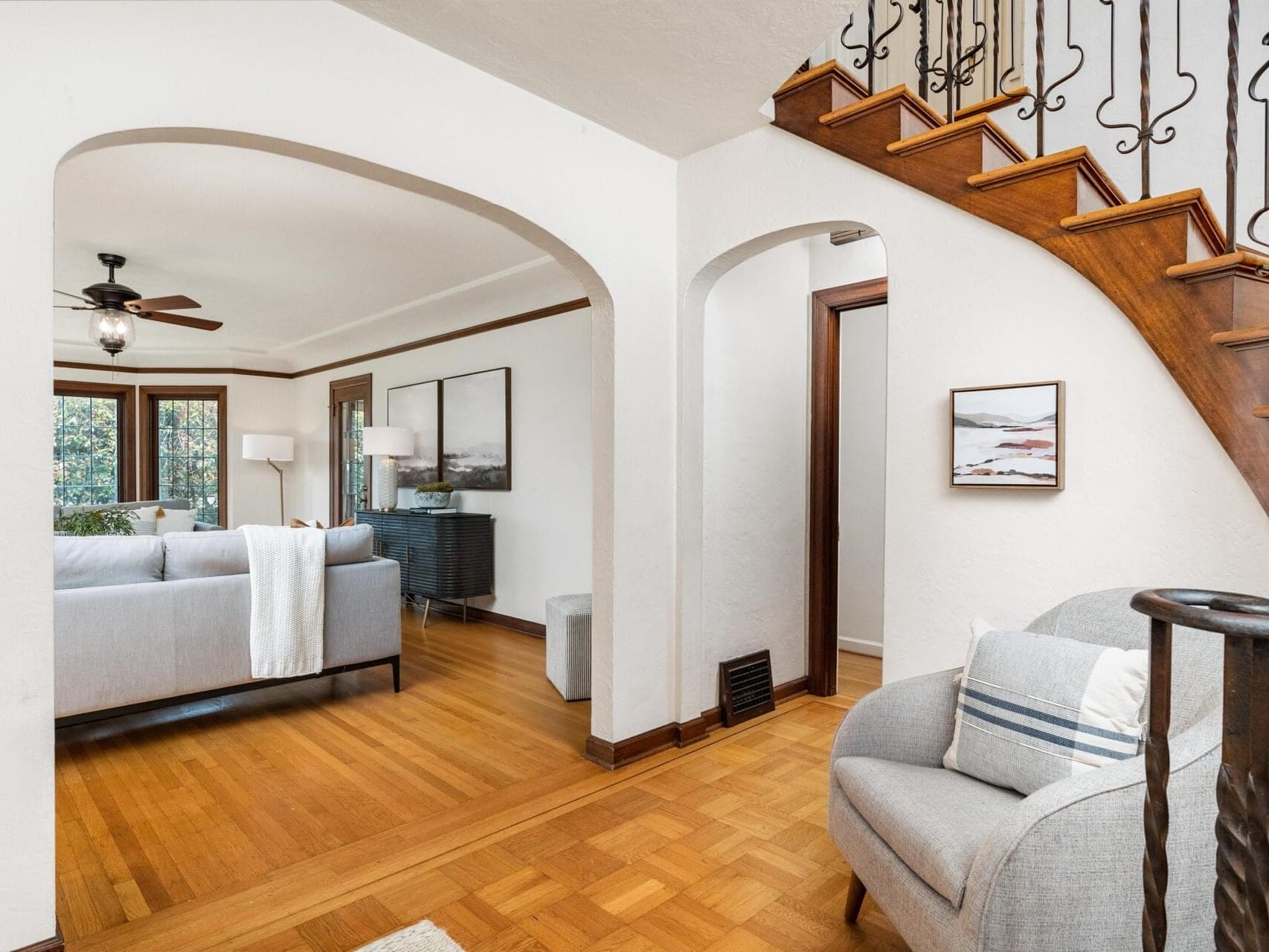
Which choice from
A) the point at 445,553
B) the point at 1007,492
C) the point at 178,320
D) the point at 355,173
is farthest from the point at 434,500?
the point at 1007,492

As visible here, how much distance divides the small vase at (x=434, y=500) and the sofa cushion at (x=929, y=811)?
182 inches

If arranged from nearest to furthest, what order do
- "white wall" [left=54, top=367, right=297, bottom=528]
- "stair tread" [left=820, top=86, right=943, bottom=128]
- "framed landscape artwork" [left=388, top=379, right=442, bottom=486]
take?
"stair tread" [left=820, top=86, right=943, bottom=128], "framed landscape artwork" [left=388, top=379, right=442, bottom=486], "white wall" [left=54, top=367, right=297, bottom=528]

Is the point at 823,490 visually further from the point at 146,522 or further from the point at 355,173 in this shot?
the point at 146,522

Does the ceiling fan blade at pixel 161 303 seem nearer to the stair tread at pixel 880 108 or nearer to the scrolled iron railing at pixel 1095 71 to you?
the stair tread at pixel 880 108

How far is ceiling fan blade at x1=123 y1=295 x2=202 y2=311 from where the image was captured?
457 centimetres

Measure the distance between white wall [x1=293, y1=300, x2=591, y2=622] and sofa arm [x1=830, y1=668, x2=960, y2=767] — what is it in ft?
10.5

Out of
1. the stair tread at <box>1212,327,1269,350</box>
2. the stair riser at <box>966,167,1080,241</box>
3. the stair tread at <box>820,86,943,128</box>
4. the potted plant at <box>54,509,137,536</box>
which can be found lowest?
the potted plant at <box>54,509,137,536</box>

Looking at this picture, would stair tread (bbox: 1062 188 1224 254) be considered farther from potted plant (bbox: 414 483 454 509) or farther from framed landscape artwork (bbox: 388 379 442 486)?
framed landscape artwork (bbox: 388 379 442 486)

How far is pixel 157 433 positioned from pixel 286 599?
233 inches

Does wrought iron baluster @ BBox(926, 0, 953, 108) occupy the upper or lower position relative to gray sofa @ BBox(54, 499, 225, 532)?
upper

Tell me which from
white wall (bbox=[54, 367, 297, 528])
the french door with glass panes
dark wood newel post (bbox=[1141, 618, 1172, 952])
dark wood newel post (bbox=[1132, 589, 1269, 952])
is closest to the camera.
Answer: dark wood newel post (bbox=[1132, 589, 1269, 952])

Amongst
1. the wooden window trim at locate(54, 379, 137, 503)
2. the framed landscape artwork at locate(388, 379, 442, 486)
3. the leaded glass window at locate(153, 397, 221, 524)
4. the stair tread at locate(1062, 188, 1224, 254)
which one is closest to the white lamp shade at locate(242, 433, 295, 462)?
the leaded glass window at locate(153, 397, 221, 524)

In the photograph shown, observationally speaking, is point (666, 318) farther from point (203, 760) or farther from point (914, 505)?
point (203, 760)

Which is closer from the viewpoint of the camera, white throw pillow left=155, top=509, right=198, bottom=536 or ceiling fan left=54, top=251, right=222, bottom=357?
ceiling fan left=54, top=251, right=222, bottom=357
